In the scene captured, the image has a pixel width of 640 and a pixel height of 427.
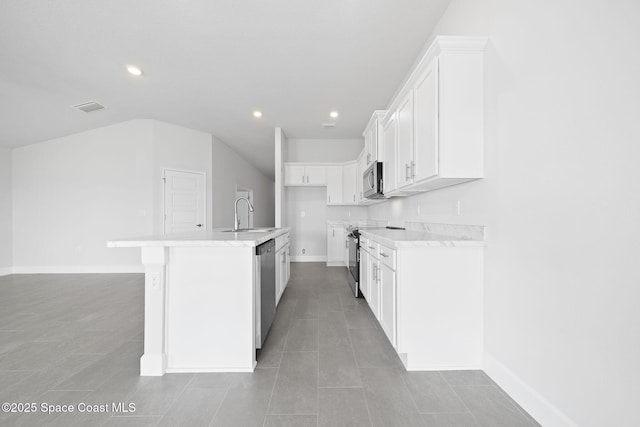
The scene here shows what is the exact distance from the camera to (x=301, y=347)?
83.1 inches

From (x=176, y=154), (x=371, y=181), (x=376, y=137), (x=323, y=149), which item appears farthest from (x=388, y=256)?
(x=176, y=154)

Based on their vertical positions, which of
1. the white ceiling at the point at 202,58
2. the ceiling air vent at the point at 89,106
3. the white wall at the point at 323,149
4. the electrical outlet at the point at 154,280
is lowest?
the electrical outlet at the point at 154,280

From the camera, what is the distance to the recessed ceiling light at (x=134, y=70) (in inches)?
126

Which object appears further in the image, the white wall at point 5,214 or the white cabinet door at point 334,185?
the white cabinet door at point 334,185

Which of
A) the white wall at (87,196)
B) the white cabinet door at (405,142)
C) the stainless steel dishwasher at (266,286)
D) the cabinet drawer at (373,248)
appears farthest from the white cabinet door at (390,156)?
the white wall at (87,196)

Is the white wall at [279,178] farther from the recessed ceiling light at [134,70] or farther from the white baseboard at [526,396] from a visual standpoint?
the white baseboard at [526,396]

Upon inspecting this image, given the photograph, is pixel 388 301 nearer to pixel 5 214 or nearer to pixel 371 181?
pixel 371 181

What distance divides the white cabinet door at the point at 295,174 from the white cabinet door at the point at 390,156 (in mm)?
2677

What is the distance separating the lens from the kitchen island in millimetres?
1759

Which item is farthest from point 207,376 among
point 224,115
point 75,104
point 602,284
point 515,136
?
point 75,104

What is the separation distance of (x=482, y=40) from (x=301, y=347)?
8.68 feet

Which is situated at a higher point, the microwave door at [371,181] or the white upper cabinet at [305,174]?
the white upper cabinet at [305,174]

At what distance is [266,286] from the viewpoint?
86.6 inches

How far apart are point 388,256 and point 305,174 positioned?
386cm
